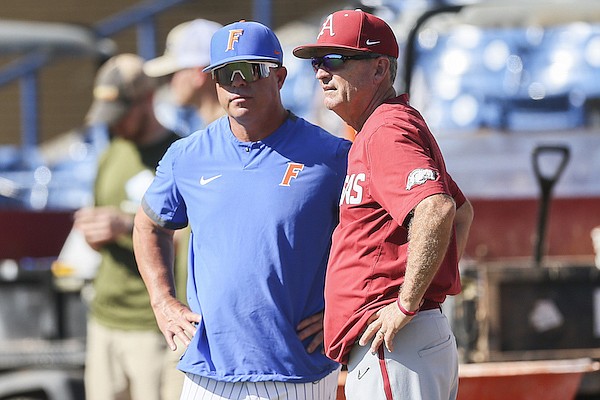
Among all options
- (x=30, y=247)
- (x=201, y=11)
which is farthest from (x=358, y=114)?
(x=201, y=11)

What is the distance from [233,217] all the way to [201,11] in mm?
11408

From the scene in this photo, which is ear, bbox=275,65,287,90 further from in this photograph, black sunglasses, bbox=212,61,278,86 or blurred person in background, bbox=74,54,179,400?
blurred person in background, bbox=74,54,179,400

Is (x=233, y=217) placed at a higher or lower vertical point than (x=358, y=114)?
lower

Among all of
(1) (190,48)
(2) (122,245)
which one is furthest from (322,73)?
(2) (122,245)

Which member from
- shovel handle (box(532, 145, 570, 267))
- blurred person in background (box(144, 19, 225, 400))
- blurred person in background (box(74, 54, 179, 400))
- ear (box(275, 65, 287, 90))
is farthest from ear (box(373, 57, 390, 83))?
shovel handle (box(532, 145, 570, 267))

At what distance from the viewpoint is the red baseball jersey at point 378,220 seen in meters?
3.10

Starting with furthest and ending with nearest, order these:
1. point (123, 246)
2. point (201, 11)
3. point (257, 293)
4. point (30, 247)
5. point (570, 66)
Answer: point (201, 11) < point (570, 66) < point (30, 247) < point (123, 246) < point (257, 293)

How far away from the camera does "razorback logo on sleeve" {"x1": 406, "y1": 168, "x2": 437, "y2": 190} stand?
3068 millimetres

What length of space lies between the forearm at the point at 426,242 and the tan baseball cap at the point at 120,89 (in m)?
2.58

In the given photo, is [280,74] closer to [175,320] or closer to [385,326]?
[175,320]

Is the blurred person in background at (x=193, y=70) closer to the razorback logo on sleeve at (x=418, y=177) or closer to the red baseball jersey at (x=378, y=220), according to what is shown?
the red baseball jersey at (x=378, y=220)

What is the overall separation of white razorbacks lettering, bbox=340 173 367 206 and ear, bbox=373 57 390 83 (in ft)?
1.01

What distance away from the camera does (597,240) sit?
6.16 metres

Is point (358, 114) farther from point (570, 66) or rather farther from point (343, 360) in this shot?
point (570, 66)
